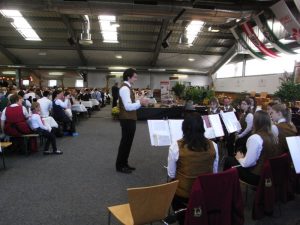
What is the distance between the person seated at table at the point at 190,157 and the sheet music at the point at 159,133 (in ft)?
3.31

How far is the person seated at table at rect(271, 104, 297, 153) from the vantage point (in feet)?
11.0

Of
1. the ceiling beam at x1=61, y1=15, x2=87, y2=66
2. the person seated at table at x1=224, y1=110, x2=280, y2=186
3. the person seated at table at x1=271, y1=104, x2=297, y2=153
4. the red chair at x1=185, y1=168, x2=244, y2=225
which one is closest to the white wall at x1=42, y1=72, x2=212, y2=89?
the ceiling beam at x1=61, y1=15, x2=87, y2=66

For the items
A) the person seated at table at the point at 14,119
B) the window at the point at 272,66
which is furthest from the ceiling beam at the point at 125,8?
the person seated at table at the point at 14,119

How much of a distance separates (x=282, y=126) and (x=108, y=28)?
1228cm

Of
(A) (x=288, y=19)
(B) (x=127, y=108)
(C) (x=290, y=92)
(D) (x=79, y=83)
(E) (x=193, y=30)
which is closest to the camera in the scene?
(B) (x=127, y=108)

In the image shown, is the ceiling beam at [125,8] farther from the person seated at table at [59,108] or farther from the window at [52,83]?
the window at [52,83]

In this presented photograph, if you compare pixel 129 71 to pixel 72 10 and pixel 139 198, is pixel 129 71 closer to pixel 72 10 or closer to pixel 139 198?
pixel 139 198

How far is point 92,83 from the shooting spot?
2178cm

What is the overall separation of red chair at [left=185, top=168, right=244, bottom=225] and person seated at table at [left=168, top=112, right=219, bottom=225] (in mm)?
230

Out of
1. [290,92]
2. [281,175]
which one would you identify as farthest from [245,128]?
[290,92]

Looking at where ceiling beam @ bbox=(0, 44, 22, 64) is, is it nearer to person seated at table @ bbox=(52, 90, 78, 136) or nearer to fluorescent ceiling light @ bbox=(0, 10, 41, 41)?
fluorescent ceiling light @ bbox=(0, 10, 41, 41)

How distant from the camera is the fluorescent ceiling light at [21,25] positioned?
12.4 metres

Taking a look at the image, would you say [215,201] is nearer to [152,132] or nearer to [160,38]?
[152,132]

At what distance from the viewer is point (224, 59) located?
1844cm
